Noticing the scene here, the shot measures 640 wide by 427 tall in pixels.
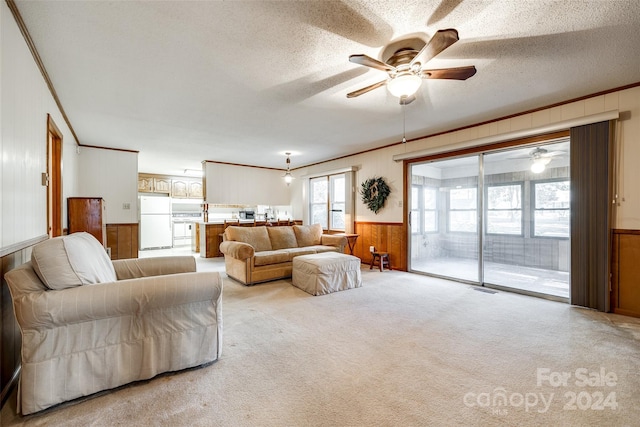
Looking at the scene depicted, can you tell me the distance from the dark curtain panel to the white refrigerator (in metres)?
9.30

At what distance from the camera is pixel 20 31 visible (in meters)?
1.89

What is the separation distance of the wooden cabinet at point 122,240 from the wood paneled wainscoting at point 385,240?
4.75 m

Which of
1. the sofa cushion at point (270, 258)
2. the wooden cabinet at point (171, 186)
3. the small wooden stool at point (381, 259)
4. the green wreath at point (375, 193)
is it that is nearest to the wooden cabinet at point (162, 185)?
the wooden cabinet at point (171, 186)

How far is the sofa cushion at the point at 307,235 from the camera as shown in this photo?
16.9ft

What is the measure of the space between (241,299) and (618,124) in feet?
15.3

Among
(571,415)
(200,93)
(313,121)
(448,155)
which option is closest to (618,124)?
(448,155)

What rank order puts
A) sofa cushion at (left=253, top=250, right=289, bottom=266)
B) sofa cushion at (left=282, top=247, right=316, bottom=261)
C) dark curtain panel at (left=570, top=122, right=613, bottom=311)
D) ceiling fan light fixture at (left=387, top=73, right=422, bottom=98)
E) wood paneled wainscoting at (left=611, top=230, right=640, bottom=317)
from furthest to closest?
sofa cushion at (left=282, top=247, right=316, bottom=261), sofa cushion at (left=253, top=250, right=289, bottom=266), dark curtain panel at (left=570, top=122, right=613, bottom=311), wood paneled wainscoting at (left=611, top=230, right=640, bottom=317), ceiling fan light fixture at (left=387, top=73, right=422, bottom=98)

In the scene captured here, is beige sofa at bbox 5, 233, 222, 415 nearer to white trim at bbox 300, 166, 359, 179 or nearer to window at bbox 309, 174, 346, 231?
white trim at bbox 300, 166, 359, 179

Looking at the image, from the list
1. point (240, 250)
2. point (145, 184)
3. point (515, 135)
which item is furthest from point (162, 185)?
point (515, 135)

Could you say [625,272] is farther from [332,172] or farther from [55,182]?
[55,182]

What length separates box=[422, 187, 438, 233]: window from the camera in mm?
5078

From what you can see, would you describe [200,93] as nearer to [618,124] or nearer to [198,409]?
[198,409]

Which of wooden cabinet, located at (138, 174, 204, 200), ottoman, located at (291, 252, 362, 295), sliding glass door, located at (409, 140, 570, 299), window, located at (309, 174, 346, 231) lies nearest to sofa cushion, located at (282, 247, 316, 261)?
ottoman, located at (291, 252, 362, 295)

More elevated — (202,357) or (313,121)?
(313,121)
